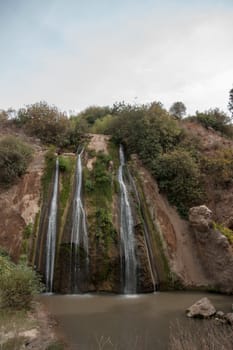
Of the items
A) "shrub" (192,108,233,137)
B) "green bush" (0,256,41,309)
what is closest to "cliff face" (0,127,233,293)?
"green bush" (0,256,41,309)

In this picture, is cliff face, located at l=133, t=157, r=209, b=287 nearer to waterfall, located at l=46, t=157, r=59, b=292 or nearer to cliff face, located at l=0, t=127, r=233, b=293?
cliff face, located at l=0, t=127, r=233, b=293

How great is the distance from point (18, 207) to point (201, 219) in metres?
8.57

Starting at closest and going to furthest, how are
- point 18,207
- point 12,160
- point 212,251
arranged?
point 212,251, point 18,207, point 12,160

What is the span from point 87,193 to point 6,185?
4.20 metres

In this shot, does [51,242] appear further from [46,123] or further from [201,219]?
[46,123]

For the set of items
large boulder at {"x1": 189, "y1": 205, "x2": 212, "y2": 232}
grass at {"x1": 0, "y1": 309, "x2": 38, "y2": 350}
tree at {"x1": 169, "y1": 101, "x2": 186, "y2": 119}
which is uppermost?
tree at {"x1": 169, "y1": 101, "x2": 186, "y2": 119}

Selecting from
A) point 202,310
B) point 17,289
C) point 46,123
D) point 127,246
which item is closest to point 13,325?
point 17,289

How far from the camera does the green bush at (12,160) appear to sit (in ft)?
56.3

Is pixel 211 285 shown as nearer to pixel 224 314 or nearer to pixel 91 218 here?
pixel 224 314

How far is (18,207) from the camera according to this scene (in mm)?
16109

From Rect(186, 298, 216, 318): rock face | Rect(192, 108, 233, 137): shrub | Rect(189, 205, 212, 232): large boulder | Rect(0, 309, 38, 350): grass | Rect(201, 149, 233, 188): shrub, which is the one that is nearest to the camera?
Rect(0, 309, 38, 350): grass

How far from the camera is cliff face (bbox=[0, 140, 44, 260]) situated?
15.0 metres

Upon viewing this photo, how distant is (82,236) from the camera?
14.8m

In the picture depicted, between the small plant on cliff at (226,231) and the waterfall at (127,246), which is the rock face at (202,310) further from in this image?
the small plant on cliff at (226,231)
